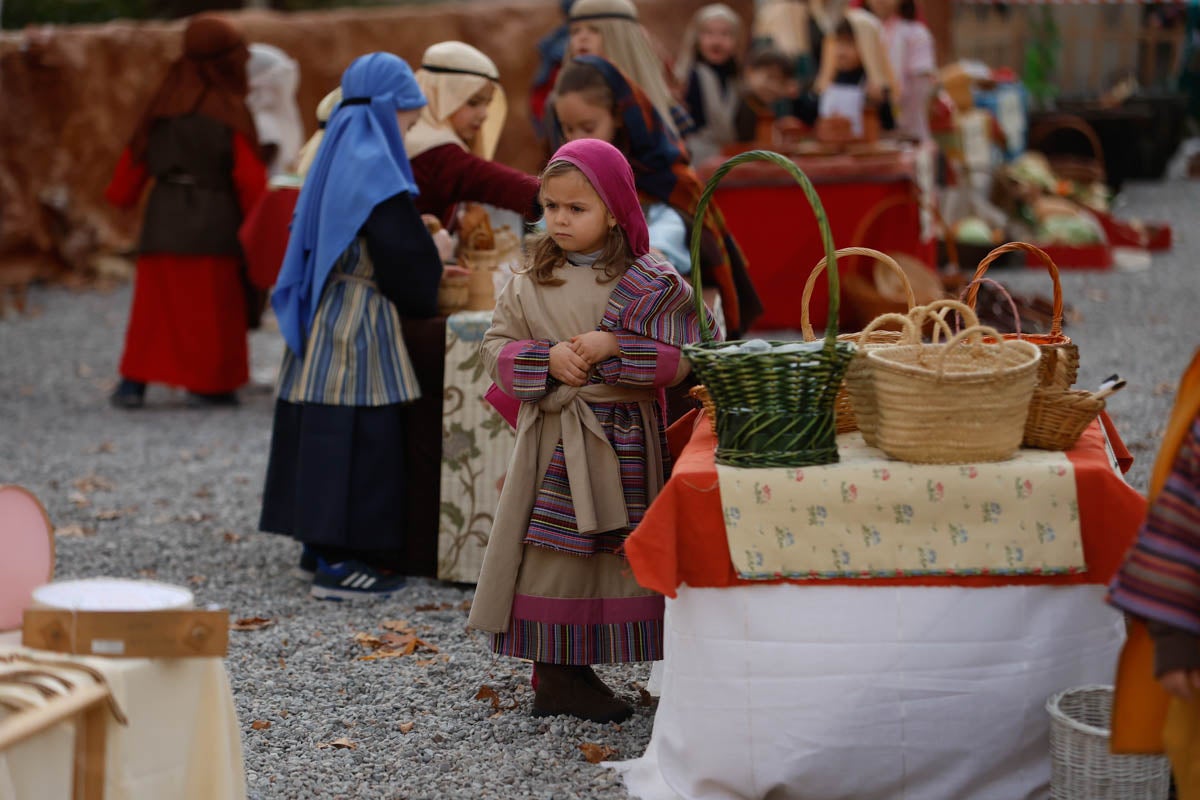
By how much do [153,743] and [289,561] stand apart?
9.49ft

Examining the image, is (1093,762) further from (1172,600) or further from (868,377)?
(868,377)

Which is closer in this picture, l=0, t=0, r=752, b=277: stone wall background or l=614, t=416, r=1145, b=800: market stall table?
l=614, t=416, r=1145, b=800: market stall table

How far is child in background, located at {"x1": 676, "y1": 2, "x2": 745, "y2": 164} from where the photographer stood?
989 cm

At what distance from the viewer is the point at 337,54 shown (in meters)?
13.5

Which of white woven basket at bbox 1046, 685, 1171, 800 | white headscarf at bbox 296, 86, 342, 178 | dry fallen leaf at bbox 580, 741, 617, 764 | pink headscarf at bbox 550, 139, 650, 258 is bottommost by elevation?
dry fallen leaf at bbox 580, 741, 617, 764

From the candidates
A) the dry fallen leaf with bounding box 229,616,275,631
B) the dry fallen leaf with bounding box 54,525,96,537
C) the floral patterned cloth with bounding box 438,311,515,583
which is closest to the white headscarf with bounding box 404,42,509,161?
the floral patterned cloth with bounding box 438,311,515,583

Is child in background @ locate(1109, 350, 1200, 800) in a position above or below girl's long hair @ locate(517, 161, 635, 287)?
below

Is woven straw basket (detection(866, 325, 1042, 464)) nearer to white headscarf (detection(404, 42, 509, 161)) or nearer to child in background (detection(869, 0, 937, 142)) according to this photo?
white headscarf (detection(404, 42, 509, 161))

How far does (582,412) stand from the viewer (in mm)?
3656

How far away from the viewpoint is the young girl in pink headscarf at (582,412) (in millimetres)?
3613


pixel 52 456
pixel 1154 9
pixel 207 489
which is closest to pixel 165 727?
pixel 207 489

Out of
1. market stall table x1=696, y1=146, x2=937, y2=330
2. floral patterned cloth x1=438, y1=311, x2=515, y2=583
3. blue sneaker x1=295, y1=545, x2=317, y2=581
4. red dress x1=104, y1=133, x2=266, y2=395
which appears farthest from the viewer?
market stall table x1=696, y1=146, x2=937, y2=330

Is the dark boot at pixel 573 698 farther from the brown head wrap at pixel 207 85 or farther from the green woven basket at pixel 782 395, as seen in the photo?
the brown head wrap at pixel 207 85

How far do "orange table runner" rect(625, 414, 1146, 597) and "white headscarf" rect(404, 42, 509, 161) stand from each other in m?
2.35
